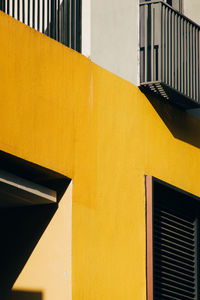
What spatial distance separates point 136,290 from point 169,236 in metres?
1.52

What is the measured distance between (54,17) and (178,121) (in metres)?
2.62

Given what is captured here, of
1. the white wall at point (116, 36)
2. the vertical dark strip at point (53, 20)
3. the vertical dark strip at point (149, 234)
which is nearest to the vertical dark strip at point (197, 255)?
the vertical dark strip at point (149, 234)

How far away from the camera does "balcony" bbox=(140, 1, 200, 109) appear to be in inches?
498

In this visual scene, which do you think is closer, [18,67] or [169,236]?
[18,67]

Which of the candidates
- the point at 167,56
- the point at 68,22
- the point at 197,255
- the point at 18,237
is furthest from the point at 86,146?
the point at 197,255

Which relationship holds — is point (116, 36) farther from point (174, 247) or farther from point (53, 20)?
point (174, 247)

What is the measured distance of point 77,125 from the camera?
37.0ft

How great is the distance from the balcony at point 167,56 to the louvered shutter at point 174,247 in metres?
1.38

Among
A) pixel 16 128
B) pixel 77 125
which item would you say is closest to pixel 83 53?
pixel 77 125

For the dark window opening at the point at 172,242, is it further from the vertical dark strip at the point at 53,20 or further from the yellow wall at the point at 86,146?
the vertical dark strip at the point at 53,20

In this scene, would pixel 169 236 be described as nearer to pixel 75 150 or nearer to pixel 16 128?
pixel 75 150

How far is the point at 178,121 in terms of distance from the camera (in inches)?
531

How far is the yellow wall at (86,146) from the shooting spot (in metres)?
10.5

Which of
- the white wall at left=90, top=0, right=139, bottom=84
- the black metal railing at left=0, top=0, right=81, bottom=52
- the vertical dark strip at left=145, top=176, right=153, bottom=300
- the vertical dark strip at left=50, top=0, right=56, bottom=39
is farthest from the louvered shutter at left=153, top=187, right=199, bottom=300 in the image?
the vertical dark strip at left=50, top=0, right=56, bottom=39
